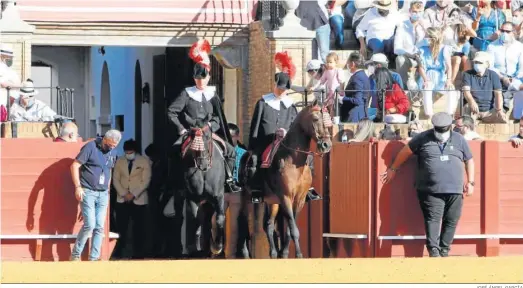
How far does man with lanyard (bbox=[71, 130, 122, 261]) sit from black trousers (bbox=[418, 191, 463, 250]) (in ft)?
11.9

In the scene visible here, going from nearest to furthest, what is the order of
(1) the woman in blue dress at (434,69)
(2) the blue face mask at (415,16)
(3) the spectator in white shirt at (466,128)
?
(3) the spectator in white shirt at (466,128) → (1) the woman in blue dress at (434,69) → (2) the blue face mask at (415,16)

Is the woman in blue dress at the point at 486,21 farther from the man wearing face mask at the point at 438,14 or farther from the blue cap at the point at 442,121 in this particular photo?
the blue cap at the point at 442,121

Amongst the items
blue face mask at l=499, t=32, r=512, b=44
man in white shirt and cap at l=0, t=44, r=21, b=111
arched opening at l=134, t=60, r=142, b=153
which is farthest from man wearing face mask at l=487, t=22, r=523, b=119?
arched opening at l=134, t=60, r=142, b=153

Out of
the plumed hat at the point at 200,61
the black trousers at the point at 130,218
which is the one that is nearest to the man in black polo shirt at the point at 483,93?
the plumed hat at the point at 200,61

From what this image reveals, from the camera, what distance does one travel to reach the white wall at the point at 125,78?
3108 cm

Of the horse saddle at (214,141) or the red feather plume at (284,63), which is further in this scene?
the red feather plume at (284,63)

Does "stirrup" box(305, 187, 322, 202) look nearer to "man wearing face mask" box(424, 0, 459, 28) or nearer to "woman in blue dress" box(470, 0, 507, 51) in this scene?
"man wearing face mask" box(424, 0, 459, 28)

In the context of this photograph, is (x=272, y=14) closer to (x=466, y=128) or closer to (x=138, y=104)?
(x=466, y=128)

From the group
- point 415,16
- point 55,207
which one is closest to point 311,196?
point 55,207

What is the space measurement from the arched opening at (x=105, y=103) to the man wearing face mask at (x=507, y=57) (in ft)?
38.5

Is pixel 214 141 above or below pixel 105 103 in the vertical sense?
below

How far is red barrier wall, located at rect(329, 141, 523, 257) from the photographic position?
20484 mm

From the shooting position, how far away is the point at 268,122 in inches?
822

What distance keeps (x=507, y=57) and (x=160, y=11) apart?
209 inches
